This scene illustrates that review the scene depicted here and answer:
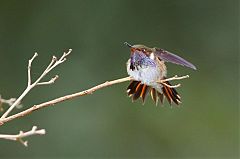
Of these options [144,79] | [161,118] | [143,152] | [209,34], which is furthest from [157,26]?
[144,79]

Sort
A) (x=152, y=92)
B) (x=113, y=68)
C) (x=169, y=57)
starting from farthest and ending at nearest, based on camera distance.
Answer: (x=113, y=68), (x=152, y=92), (x=169, y=57)

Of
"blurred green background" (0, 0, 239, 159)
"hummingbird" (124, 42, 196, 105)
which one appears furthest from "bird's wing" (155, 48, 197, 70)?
"blurred green background" (0, 0, 239, 159)

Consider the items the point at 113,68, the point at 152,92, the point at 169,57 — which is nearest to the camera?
the point at 169,57

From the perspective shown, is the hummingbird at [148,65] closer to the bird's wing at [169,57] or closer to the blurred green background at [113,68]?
the bird's wing at [169,57]

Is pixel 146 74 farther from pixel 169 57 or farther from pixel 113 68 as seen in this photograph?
pixel 113 68

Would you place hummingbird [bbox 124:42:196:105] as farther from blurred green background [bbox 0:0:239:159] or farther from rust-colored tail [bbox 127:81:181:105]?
blurred green background [bbox 0:0:239:159]

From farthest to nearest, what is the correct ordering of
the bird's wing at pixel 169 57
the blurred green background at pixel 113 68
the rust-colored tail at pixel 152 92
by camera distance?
the blurred green background at pixel 113 68 → the rust-colored tail at pixel 152 92 → the bird's wing at pixel 169 57

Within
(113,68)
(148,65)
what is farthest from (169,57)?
(113,68)

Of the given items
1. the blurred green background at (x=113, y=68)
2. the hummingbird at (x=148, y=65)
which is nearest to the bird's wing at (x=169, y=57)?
the hummingbird at (x=148, y=65)
